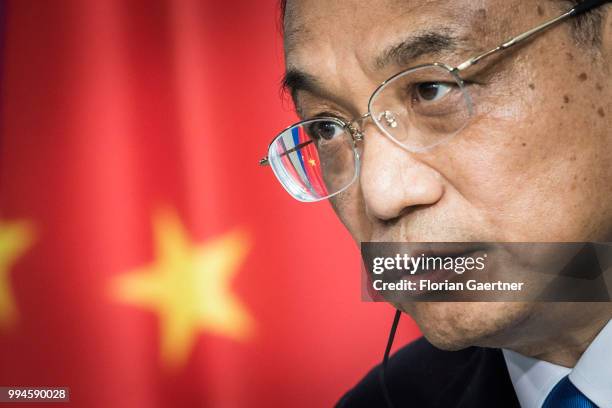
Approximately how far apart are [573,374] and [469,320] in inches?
7.7

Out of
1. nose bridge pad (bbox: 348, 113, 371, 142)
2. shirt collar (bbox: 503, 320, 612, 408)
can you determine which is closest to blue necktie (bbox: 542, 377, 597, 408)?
shirt collar (bbox: 503, 320, 612, 408)

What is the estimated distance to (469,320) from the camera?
894mm

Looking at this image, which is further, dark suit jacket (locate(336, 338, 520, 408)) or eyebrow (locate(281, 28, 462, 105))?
dark suit jacket (locate(336, 338, 520, 408))

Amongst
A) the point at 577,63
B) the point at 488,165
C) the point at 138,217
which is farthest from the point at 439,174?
the point at 138,217

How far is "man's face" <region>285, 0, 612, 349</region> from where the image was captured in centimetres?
85

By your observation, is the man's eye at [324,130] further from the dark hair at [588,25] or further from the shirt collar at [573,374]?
the shirt collar at [573,374]

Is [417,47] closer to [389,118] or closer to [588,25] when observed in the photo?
[389,118]

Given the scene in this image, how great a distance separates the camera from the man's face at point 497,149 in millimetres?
853

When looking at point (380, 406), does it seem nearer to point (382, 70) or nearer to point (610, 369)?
point (610, 369)

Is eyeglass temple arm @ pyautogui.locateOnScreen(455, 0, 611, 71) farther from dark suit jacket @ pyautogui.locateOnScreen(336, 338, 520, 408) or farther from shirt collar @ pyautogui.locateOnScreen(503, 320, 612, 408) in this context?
dark suit jacket @ pyautogui.locateOnScreen(336, 338, 520, 408)

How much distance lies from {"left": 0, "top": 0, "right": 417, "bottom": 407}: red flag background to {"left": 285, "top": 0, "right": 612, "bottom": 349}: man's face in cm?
52

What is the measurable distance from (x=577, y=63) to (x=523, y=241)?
217 mm

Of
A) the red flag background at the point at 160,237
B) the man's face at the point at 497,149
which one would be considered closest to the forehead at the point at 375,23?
the man's face at the point at 497,149

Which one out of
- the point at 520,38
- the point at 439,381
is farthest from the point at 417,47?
the point at 439,381
